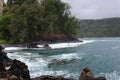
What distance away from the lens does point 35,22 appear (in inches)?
4973

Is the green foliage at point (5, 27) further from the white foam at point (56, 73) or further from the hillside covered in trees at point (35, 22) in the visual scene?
the white foam at point (56, 73)

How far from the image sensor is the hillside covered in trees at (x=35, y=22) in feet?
398

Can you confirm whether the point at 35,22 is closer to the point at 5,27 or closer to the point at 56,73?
the point at 5,27

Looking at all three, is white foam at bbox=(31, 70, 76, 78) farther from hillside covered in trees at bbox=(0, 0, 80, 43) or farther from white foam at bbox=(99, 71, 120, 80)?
hillside covered in trees at bbox=(0, 0, 80, 43)

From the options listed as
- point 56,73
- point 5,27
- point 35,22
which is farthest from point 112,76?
point 5,27

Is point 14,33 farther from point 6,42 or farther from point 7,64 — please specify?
point 7,64

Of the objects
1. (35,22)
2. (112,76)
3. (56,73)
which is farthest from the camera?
(35,22)

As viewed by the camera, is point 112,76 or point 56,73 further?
point 56,73

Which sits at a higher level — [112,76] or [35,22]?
[35,22]

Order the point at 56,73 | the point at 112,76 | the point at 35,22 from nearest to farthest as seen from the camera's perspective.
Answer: the point at 112,76
the point at 56,73
the point at 35,22

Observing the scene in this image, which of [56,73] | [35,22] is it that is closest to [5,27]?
[35,22]

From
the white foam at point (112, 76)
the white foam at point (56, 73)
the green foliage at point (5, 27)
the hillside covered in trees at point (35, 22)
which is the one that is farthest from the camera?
the green foliage at point (5, 27)

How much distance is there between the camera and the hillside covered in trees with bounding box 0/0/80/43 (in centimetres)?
12119

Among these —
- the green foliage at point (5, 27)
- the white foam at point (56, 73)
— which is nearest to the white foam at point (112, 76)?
Result: the white foam at point (56, 73)
